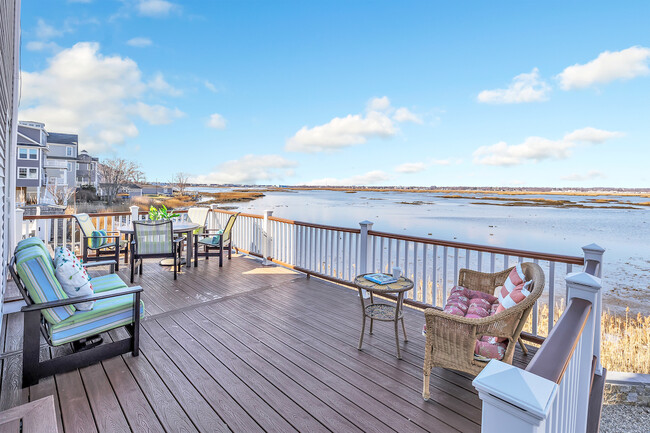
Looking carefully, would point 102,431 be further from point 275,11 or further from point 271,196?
point 271,196

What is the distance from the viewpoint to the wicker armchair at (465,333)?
2.07 metres

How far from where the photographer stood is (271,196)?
3141cm

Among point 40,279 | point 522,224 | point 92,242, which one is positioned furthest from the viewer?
point 522,224

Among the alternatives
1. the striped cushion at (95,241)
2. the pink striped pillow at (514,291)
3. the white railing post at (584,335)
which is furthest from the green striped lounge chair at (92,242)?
the white railing post at (584,335)

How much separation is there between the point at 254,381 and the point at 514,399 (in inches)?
86.2

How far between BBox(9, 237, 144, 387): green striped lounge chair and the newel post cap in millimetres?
2771

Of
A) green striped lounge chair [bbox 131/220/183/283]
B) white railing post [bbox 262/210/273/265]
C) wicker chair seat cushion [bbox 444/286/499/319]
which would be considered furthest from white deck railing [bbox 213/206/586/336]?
green striped lounge chair [bbox 131/220/183/283]

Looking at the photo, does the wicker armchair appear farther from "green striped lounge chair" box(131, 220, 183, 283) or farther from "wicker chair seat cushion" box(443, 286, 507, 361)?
"green striped lounge chair" box(131, 220, 183, 283)

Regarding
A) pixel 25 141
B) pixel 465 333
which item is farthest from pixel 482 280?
pixel 25 141

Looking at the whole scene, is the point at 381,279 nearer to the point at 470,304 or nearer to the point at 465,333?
the point at 470,304

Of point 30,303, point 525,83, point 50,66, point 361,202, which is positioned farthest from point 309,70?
point 361,202

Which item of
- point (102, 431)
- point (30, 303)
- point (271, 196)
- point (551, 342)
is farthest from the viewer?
point (271, 196)

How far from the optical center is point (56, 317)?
234 centimetres

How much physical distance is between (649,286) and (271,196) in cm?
2710
